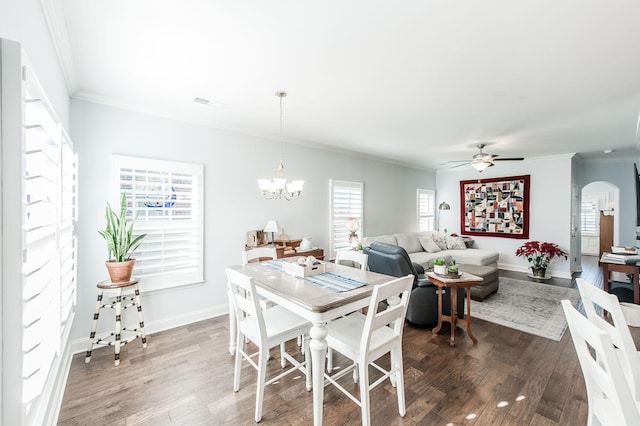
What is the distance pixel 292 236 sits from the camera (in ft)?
15.1

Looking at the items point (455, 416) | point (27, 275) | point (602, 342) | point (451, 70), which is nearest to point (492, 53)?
point (451, 70)

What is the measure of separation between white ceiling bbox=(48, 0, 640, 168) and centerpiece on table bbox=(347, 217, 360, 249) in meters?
2.01

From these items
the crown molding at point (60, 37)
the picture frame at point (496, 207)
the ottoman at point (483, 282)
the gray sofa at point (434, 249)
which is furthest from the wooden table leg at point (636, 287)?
the crown molding at point (60, 37)

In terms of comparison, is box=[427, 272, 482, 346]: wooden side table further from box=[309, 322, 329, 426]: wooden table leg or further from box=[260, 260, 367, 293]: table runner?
box=[309, 322, 329, 426]: wooden table leg

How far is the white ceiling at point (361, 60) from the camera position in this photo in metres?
1.69

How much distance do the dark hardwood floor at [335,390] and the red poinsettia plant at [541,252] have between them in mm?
2873

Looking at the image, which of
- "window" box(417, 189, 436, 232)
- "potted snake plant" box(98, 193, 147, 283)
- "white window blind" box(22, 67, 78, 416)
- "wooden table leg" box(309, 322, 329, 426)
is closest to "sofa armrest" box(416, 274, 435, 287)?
"wooden table leg" box(309, 322, 329, 426)

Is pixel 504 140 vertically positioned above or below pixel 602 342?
above

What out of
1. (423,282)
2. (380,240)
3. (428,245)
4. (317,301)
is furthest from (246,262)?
(428,245)

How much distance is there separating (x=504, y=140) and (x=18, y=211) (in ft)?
18.3

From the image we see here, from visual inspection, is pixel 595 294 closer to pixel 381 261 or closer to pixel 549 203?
pixel 381 261

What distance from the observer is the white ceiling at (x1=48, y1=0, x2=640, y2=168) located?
169cm

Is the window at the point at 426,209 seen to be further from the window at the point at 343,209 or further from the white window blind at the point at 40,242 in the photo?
the white window blind at the point at 40,242

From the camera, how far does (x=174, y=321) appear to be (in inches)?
134
